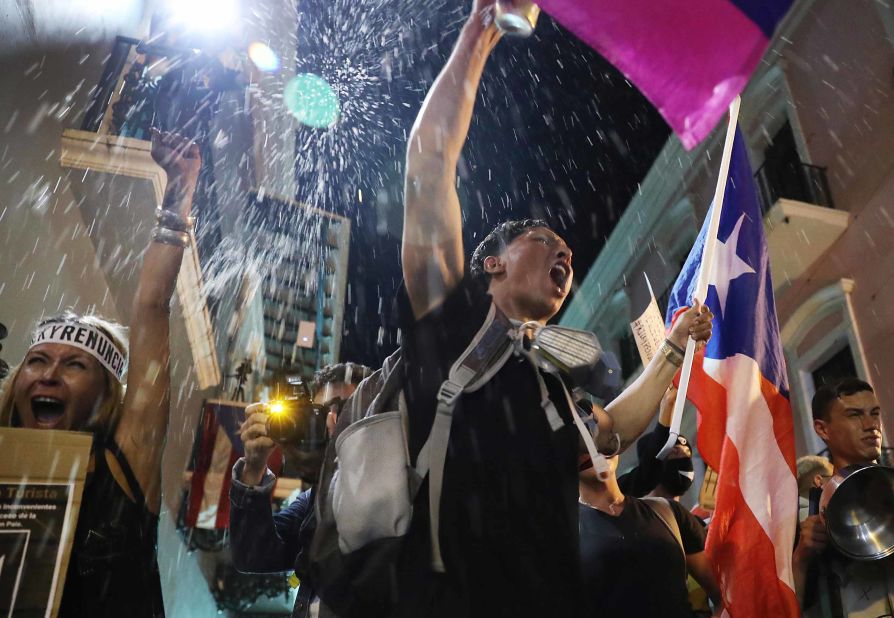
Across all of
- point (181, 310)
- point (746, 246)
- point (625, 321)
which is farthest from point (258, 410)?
point (625, 321)

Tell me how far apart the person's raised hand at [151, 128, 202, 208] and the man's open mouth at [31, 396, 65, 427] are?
0.72 m

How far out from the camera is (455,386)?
6.13ft

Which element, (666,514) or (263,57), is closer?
(666,514)

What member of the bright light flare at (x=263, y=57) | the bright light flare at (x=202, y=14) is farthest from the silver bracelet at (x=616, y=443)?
the bright light flare at (x=263, y=57)

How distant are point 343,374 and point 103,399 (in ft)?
4.25

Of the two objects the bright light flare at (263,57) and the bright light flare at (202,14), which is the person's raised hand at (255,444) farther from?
the bright light flare at (263,57)

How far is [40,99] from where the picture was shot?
506cm

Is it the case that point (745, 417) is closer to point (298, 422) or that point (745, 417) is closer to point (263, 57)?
point (298, 422)

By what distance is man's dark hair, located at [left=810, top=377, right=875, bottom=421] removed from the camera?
12.6 ft

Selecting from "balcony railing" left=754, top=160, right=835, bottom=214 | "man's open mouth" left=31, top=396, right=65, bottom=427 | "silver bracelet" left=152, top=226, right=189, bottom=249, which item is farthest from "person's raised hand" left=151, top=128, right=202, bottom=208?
"balcony railing" left=754, top=160, right=835, bottom=214

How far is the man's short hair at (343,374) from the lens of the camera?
3508 millimetres

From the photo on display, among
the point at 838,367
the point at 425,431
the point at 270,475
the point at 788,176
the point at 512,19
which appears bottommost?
the point at 270,475

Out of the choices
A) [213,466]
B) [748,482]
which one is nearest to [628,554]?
[748,482]

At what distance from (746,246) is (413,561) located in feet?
8.96
